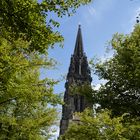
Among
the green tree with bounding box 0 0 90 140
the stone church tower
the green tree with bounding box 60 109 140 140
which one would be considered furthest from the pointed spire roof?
the green tree with bounding box 60 109 140 140

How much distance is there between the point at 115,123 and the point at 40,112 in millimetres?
5910

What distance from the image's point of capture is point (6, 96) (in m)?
15.2

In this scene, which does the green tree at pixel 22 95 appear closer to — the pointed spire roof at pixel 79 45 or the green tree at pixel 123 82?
the green tree at pixel 123 82

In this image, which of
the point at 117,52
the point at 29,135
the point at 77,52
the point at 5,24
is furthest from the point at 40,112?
the point at 77,52

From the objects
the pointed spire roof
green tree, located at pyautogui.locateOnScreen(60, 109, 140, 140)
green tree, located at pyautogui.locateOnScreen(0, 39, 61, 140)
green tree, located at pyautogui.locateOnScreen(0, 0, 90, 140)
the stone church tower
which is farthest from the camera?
the pointed spire roof

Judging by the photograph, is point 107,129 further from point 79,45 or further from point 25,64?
point 79,45

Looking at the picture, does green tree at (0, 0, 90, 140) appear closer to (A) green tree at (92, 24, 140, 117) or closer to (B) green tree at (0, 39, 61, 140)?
(B) green tree at (0, 39, 61, 140)

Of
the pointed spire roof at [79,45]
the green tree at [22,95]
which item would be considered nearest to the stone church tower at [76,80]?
the pointed spire roof at [79,45]

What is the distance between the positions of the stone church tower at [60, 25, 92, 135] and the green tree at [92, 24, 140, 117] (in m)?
53.8

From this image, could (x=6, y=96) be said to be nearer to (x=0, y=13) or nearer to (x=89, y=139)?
(x=89, y=139)

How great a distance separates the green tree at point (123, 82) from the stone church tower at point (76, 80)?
176 feet

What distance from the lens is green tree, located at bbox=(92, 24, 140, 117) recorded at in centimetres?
1745

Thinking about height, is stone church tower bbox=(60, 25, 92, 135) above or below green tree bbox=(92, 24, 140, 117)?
above

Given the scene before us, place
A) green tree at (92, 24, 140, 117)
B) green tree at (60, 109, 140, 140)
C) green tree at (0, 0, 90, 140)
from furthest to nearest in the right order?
green tree at (92, 24, 140, 117)
green tree at (60, 109, 140, 140)
green tree at (0, 0, 90, 140)
